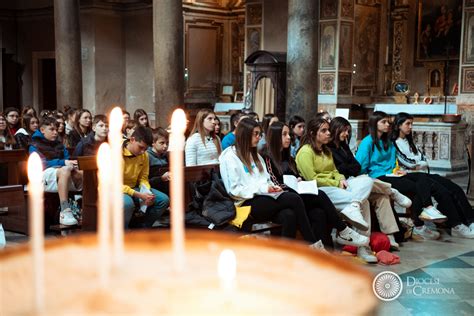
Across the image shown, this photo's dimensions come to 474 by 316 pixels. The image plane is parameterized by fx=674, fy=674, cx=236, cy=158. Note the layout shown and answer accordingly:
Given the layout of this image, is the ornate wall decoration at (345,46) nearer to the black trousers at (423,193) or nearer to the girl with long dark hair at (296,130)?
the girl with long dark hair at (296,130)

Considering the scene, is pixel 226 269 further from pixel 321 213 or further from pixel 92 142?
pixel 92 142

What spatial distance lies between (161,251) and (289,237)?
4.86 m

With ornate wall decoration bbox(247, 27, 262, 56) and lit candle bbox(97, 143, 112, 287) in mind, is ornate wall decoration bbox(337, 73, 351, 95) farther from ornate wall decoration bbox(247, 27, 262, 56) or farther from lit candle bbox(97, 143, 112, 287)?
lit candle bbox(97, 143, 112, 287)

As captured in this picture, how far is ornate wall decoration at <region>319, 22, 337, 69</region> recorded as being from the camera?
55.8 ft

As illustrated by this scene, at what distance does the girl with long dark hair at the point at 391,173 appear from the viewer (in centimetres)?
759

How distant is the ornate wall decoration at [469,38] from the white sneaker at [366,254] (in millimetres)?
10430

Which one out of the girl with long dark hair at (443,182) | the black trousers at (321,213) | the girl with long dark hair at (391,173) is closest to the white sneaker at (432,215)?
the girl with long dark hair at (391,173)

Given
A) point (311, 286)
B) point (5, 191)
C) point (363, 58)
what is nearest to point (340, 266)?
point (311, 286)

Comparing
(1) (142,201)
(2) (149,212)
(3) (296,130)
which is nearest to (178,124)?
(1) (142,201)

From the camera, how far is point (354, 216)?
6.60m

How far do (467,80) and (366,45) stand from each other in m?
3.17

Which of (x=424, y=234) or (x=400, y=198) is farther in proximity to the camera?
(x=424, y=234)

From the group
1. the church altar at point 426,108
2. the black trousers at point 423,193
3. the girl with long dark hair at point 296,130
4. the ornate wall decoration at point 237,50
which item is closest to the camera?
→ the black trousers at point 423,193

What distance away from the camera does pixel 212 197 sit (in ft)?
19.8
